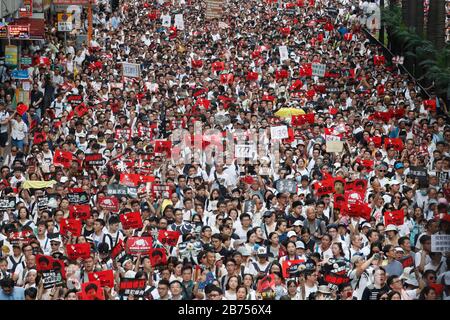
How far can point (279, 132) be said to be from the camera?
2248 cm

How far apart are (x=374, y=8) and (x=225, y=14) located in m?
6.28

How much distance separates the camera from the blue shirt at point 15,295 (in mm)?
13420

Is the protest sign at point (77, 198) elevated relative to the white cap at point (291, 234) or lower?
elevated

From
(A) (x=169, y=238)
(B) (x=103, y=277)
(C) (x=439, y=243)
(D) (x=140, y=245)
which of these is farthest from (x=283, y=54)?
(B) (x=103, y=277)

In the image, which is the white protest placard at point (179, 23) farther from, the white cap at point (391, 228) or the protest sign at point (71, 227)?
the protest sign at point (71, 227)

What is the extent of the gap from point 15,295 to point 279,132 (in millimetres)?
9818

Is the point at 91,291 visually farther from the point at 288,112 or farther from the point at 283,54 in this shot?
the point at 283,54

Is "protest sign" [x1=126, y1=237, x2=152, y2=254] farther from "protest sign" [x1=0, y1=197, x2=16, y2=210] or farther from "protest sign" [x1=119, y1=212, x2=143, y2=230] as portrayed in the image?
"protest sign" [x1=0, y1=197, x2=16, y2=210]

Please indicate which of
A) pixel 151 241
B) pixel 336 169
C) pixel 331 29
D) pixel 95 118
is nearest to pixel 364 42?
pixel 331 29

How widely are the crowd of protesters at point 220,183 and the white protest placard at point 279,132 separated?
24cm

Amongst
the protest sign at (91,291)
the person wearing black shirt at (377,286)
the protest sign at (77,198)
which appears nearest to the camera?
the protest sign at (91,291)

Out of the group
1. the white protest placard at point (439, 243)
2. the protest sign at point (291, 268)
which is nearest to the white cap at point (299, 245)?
the protest sign at point (291, 268)

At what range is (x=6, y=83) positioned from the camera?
102 feet

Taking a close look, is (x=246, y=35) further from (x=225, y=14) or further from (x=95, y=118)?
(x=95, y=118)
